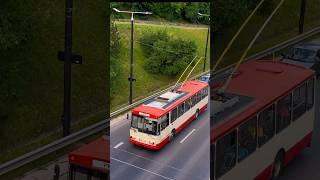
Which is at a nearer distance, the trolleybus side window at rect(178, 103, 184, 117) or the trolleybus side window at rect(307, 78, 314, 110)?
the trolleybus side window at rect(307, 78, 314, 110)

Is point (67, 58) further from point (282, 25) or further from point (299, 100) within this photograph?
point (299, 100)

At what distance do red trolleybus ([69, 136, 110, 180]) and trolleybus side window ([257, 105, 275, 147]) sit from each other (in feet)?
8.42

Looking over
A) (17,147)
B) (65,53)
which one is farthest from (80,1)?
(17,147)

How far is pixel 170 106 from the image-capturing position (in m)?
8.26

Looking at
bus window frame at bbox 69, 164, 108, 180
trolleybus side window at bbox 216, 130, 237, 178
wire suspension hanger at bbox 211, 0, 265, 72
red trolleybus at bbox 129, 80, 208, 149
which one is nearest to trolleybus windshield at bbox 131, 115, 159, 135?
red trolleybus at bbox 129, 80, 208, 149

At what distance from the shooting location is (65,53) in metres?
10.2

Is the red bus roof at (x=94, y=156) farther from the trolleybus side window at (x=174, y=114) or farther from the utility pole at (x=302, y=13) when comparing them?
the utility pole at (x=302, y=13)

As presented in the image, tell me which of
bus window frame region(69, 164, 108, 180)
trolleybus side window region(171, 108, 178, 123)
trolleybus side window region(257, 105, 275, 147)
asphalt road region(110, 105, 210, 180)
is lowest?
bus window frame region(69, 164, 108, 180)

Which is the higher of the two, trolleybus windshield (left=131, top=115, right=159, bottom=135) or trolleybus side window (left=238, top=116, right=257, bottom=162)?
trolleybus side window (left=238, top=116, right=257, bottom=162)

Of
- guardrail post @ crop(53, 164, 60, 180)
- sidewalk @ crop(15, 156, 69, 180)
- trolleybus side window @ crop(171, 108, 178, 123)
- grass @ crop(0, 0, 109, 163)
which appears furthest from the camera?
grass @ crop(0, 0, 109, 163)

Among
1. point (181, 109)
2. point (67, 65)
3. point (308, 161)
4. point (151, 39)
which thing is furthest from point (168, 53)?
point (67, 65)

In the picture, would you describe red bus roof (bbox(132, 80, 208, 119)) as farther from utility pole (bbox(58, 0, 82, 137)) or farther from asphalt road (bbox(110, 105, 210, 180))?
utility pole (bbox(58, 0, 82, 137))

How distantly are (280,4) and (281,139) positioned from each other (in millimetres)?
1962

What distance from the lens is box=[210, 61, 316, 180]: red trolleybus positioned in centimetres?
552
